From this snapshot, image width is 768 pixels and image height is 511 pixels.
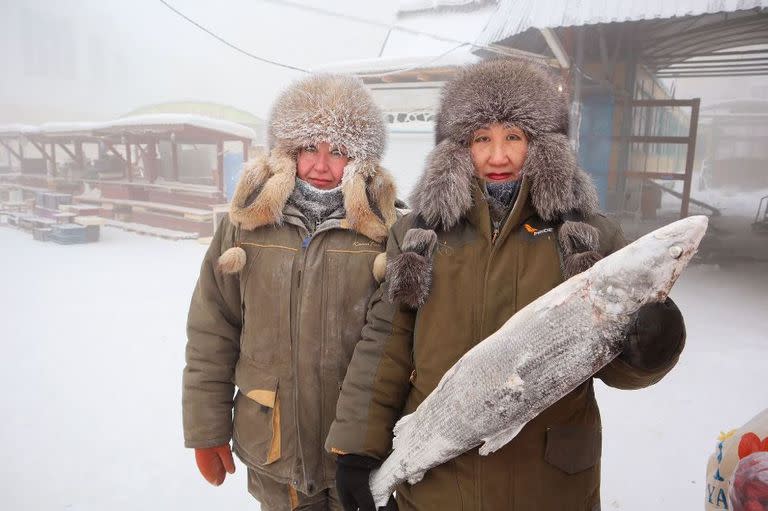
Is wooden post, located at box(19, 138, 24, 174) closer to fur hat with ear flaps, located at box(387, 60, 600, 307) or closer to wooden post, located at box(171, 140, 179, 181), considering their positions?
wooden post, located at box(171, 140, 179, 181)

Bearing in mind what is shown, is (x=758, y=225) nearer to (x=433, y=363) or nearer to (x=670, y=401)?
(x=670, y=401)

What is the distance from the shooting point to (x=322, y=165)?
64.6 inches

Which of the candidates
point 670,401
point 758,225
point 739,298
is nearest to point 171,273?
point 670,401

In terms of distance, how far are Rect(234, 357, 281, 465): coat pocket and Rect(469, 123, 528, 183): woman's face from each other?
3.01ft

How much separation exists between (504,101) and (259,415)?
1.22 m

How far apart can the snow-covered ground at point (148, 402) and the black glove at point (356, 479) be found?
4.64 feet

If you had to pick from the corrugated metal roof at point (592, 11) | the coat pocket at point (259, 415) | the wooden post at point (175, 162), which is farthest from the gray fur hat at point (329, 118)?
the wooden post at point (175, 162)

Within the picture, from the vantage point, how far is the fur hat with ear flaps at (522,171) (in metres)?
1.18

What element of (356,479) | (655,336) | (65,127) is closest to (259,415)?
(356,479)

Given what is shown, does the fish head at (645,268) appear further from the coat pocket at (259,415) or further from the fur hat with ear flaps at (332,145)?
the coat pocket at (259,415)

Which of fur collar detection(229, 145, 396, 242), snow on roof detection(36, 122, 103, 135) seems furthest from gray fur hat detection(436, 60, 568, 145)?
snow on roof detection(36, 122, 103, 135)

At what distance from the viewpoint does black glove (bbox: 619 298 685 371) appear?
3.35 feet

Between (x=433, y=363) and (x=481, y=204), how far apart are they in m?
0.43

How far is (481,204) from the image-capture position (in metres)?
1.24
